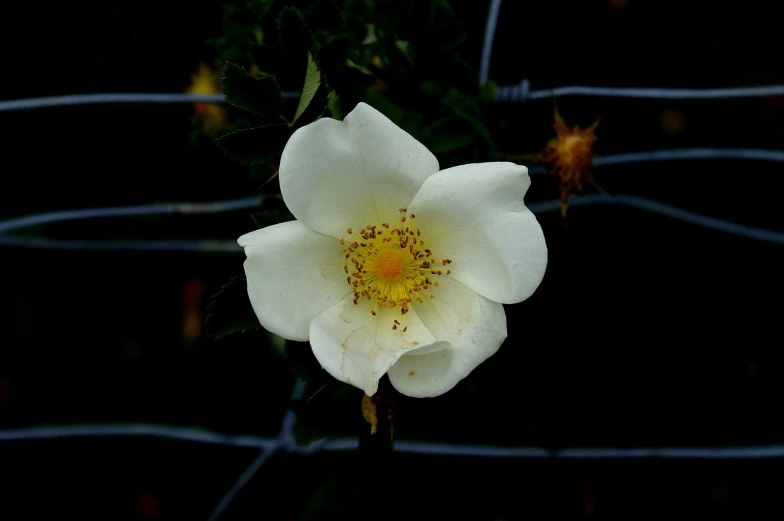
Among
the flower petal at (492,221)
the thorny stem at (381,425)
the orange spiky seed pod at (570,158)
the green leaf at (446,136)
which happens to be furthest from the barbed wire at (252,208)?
the thorny stem at (381,425)

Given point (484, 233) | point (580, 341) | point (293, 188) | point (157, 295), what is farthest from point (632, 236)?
point (157, 295)

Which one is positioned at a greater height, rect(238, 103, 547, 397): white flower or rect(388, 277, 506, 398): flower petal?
rect(238, 103, 547, 397): white flower

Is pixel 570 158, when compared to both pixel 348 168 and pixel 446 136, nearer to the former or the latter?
pixel 446 136

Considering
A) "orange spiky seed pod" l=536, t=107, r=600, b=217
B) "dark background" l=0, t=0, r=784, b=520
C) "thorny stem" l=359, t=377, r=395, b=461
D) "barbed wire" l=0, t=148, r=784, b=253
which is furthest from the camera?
"dark background" l=0, t=0, r=784, b=520

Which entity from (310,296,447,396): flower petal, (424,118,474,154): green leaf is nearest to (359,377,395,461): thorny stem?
(310,296,447,396): flower petal

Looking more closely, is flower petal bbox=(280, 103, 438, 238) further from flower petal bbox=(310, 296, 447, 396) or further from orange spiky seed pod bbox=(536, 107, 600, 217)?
orange spiky seed pod bbox=(536, 107, 600, 217)

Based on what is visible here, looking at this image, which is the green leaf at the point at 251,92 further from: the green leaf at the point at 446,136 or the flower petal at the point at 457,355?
the flower petal at the point at 457,355
